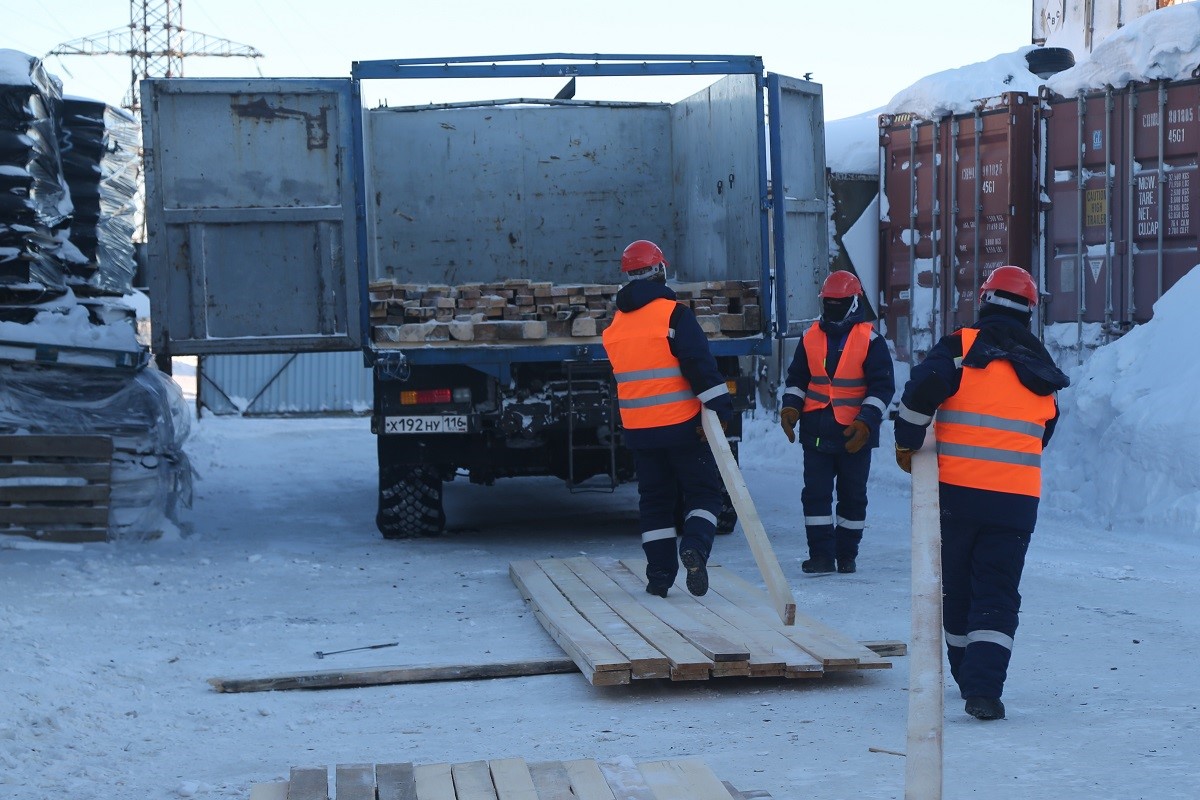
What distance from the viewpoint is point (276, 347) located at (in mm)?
9250

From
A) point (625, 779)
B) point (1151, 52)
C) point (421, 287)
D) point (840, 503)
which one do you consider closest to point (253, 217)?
point (421, 287)

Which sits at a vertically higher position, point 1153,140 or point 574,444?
point 1153,140

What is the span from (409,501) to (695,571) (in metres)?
3.43

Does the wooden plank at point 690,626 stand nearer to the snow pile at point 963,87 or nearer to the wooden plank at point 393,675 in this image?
the wooden plank at point 393,675

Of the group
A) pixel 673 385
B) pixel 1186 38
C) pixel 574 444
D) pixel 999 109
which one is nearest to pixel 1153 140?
pixel 1186 38

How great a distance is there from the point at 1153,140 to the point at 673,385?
603cm

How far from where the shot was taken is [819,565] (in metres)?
8.22

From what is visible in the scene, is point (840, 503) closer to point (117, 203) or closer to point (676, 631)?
point (676, 631)

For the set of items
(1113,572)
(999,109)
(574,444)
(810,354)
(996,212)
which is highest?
(999,109)

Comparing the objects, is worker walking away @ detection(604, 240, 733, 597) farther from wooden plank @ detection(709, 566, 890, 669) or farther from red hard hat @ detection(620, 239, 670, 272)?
wooden plank @ detection(709, 566, 890, 669)

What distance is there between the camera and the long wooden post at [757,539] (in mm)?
6184

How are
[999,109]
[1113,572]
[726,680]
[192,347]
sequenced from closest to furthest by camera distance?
1. [726,680]
2. [1113,572]
3. [192,347]
4. [999,109]

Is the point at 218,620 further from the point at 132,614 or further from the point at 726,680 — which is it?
the point at 726,680

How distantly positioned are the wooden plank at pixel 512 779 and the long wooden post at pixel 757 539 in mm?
2009
